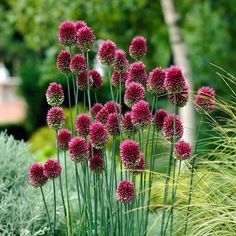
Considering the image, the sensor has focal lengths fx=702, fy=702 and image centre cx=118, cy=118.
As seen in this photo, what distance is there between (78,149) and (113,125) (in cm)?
19

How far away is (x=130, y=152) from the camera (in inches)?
103

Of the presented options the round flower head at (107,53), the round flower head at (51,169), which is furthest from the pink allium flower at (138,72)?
the round flower head at (51,169)

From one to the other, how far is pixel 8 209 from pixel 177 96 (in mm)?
999

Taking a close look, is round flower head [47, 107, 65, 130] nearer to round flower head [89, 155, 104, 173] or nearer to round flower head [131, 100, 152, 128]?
round flower head [89, 155, 104, 173]

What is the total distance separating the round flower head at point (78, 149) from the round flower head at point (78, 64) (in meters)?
0.28

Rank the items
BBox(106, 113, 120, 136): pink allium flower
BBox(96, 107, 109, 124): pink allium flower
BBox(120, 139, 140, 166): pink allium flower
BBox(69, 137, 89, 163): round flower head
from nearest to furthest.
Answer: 1. BBox(120, 139, 140, 166): pink allium flower
2. BBox(69, 137, 89, 163): round flower head
3. BBox(106, 113, 120, 136): pink allium flower
4. BBox(96, 107, 109, 124): pink allium flower

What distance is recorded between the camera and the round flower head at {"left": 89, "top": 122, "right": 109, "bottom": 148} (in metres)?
2.70

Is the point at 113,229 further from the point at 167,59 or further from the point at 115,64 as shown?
the point at 167,59

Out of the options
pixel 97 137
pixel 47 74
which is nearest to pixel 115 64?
pixel 97 137

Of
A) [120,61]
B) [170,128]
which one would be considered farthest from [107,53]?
[170,128]

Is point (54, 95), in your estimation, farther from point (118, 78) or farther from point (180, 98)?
point (180, 98)

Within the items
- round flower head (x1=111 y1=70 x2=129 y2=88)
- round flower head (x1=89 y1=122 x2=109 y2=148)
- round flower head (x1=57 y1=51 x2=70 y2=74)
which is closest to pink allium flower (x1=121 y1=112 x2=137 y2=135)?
round flower head (x1=89 y1=122 x2=109 y2=148)

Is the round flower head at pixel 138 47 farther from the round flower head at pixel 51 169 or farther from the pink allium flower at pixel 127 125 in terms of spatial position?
the round flower head at pixel 51 169

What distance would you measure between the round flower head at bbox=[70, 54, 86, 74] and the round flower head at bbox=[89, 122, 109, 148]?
25cm
